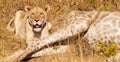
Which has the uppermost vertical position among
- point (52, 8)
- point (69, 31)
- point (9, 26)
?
point (69, 31)

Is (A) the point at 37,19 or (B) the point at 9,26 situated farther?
(B) the point at 9,26

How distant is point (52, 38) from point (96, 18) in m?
0.84

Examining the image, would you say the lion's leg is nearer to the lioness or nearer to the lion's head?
the lioness

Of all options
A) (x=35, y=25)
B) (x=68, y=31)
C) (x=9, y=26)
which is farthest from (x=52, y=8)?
(x=68, y=31)

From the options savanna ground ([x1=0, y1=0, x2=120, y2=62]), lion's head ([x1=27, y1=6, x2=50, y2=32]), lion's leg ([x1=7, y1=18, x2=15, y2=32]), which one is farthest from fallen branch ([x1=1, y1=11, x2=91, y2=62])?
lion's leg ([x1=7, y1=18, x2=15, y2=32])

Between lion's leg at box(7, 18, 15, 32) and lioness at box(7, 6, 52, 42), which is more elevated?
lioness at box(7, 6, 52, 42)

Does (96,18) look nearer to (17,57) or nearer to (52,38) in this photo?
(52,38)

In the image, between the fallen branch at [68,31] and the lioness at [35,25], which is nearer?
the fallen branch at [68,31]

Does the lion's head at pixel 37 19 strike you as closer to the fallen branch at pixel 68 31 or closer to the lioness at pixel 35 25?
the lioness at pixel 35 25

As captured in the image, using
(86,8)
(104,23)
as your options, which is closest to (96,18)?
(104,23)

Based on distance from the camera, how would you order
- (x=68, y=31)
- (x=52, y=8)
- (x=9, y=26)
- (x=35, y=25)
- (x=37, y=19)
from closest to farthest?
1. (x=68, y=31)
2. (x=37, y=19)
3. (x=35, y=25)
4. (x=9, y=26)
5. (x=52, y=8)

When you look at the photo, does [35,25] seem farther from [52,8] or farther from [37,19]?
[52,8]

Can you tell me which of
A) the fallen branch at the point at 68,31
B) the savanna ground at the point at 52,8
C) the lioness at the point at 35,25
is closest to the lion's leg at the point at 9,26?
the savanna ground at the point at 52,8

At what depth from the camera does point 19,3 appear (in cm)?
974
